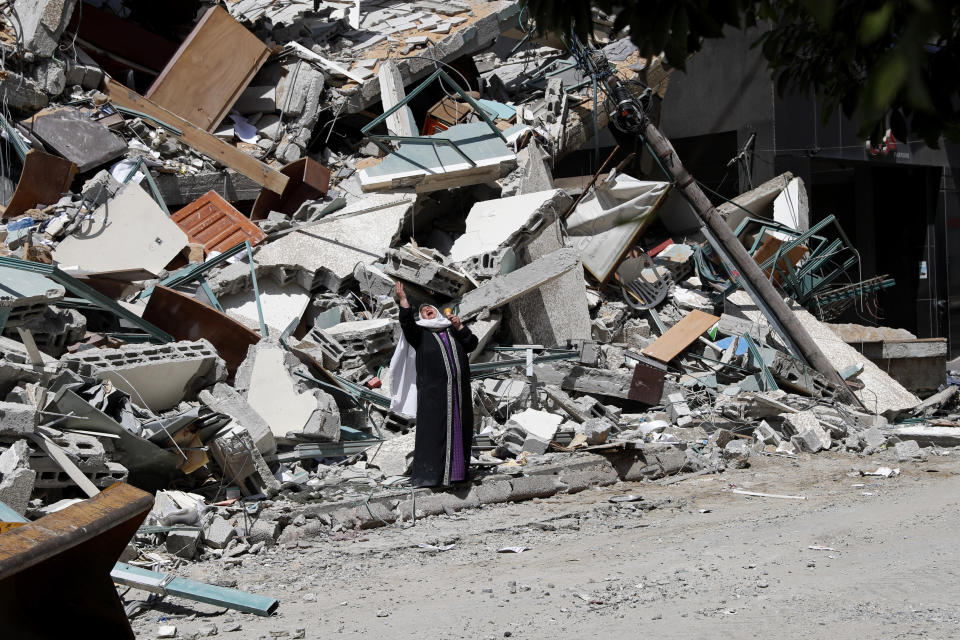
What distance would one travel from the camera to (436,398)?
6695mm

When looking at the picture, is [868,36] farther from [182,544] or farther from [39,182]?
[39,182]

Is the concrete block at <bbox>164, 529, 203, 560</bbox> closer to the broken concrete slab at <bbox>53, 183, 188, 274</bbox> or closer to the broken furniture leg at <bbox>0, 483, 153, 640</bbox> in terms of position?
the broken furniture leg at <bbox>0, 483, 153, 640</bbox>

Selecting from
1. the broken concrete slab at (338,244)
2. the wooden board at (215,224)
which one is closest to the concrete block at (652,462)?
the broken concrete slab at (338,244)

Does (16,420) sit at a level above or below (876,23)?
below

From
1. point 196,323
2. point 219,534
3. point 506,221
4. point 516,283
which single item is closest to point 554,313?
point 516,283

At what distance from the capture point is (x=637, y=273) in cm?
1197

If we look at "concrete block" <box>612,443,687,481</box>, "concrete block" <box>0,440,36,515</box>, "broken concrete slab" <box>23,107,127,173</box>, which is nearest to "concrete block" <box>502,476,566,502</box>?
"concrete block" <box>612,443,687,481</box>

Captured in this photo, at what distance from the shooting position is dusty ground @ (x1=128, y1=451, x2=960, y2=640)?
13.0 feet

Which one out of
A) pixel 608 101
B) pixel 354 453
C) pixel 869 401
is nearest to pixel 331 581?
pixel 354 453

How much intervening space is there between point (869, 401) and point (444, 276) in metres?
4.93

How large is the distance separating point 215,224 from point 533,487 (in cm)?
597

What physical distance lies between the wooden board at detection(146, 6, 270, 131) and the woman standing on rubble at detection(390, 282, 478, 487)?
293 inches

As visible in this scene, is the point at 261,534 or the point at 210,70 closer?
the point at 261,534

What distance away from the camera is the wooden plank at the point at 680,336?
407 inches
